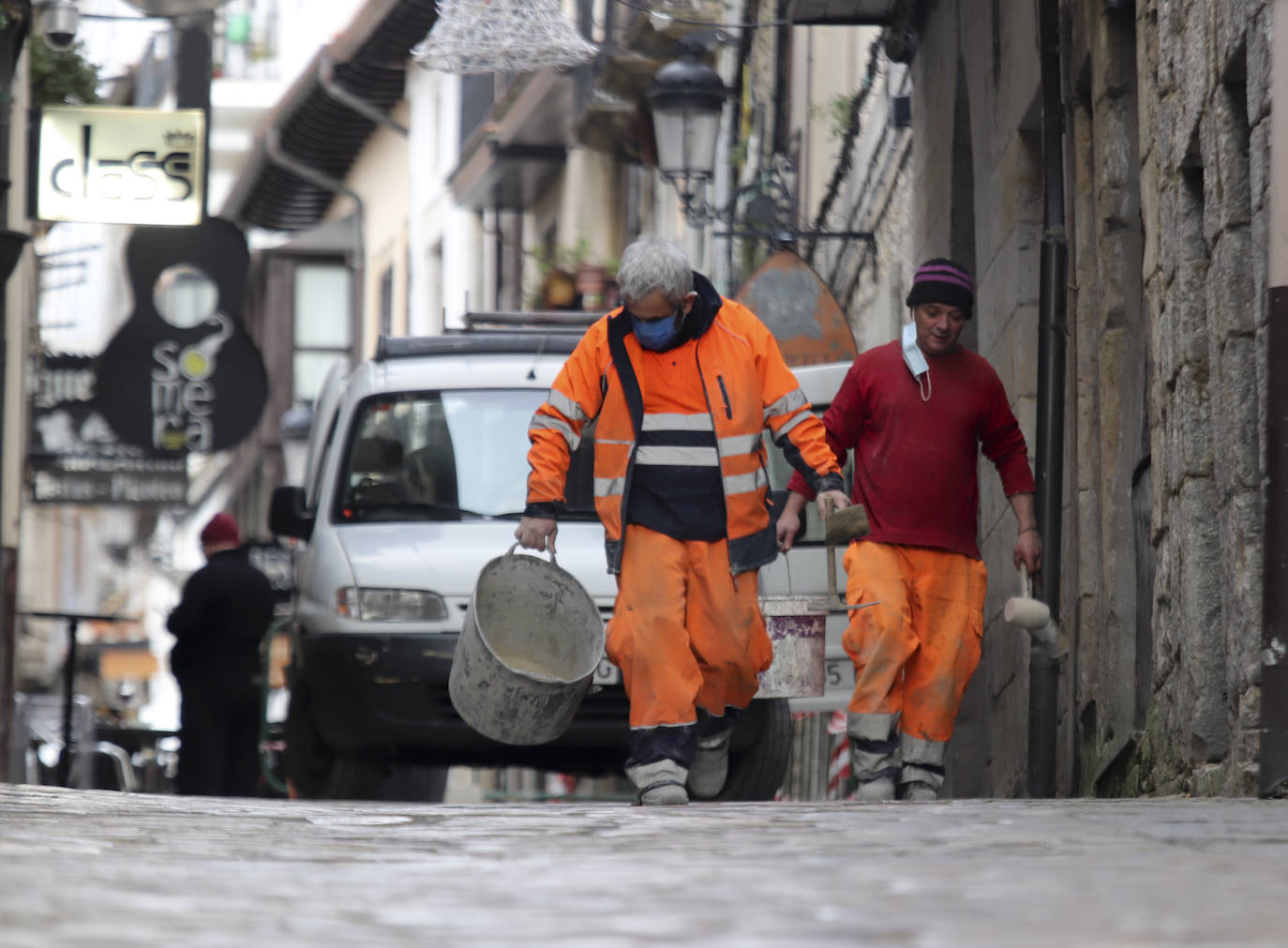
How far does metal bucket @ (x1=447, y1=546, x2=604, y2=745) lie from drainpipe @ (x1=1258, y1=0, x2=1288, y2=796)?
6.96ft

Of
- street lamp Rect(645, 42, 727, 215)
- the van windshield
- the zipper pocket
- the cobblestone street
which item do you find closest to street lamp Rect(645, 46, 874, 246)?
street lamp Rect(645, 42, 727, 215)

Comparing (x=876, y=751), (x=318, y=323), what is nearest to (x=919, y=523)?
(x=876, y=751)

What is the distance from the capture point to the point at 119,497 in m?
22.8

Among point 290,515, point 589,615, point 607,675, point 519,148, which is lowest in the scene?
point 607,675

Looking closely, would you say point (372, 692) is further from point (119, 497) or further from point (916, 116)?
point (119, 497)

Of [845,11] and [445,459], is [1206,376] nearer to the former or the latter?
[445,459]

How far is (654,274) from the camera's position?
7.46 metres

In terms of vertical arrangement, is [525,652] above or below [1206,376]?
below

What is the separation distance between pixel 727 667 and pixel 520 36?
670 cm

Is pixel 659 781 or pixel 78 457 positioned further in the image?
pixel 78 457

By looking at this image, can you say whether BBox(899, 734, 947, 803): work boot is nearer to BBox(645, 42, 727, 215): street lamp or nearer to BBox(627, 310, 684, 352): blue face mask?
BBox(627, 310, 684, 352): blue face mask

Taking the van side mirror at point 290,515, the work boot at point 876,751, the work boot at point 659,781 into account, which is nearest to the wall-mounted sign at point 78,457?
the van side mirror at point 290,515

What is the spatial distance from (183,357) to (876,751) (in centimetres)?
1041

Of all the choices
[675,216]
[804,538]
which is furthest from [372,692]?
[675,216]
